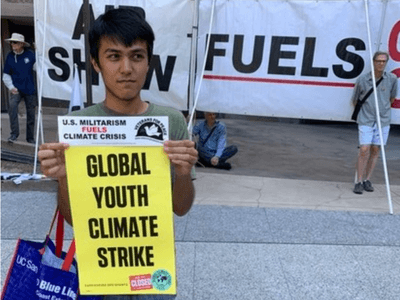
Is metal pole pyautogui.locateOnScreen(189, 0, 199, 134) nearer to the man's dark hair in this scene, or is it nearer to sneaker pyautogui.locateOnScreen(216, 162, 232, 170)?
sneaker pyautogui.locateOnScreen(216, 162, 232, 170)

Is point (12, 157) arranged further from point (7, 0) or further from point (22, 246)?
point (7, 0)

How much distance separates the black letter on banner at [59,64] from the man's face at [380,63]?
13.5 ft

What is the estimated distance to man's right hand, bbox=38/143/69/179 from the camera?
1.27 meters

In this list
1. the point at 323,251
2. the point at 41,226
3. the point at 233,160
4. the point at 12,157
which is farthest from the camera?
the point at 233,160

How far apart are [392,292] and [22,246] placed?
2.66 metres

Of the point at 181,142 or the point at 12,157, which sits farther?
the point at 12,157

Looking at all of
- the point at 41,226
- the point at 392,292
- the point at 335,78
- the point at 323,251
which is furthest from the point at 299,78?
the point at 41,226

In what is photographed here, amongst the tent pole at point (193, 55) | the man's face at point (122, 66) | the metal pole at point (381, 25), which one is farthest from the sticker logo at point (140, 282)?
the metal pole at point (381, 25)

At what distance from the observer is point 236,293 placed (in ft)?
9.06

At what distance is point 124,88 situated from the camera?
4.51ft

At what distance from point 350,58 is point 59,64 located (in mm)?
4002

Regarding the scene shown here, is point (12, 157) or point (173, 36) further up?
point (173, 36)

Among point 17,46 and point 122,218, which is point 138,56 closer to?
point 122,218

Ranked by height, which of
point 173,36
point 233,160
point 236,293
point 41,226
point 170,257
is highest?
point 173,36
